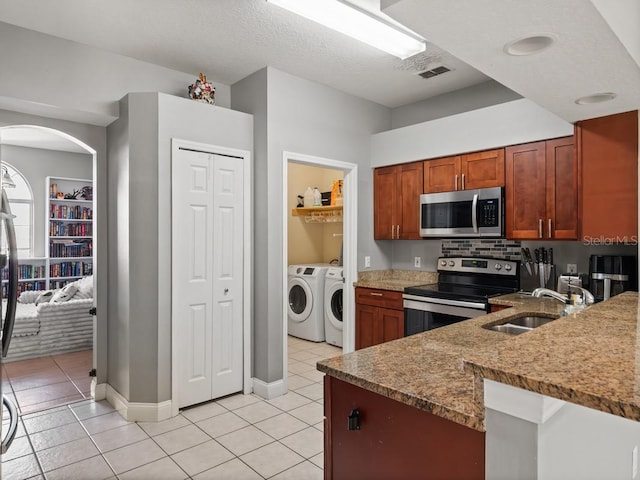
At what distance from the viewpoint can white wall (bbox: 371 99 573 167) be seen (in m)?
3.26

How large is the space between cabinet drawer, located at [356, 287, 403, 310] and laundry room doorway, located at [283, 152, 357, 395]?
0.13 meters

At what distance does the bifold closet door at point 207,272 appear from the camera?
3232 mm

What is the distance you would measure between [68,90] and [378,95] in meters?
2.72

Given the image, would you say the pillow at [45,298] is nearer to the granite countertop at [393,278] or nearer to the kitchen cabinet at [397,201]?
Answer: the granite countertop at [393,278]

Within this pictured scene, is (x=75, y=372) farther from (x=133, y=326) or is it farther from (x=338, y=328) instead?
(x=338, y=328)

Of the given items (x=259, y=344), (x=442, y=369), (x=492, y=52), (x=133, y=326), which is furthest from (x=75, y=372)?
(x=492, y=52)

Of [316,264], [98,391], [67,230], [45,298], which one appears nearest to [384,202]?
[316,264]

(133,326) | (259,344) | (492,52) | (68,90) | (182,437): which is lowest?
(182,437)

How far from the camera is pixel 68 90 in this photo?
10.1 ft

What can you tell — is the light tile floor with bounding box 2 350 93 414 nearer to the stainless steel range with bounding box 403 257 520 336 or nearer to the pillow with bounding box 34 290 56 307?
the pillow with bounding box 34 290 56 307

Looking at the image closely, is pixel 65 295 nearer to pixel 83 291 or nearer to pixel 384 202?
pixel 83 291

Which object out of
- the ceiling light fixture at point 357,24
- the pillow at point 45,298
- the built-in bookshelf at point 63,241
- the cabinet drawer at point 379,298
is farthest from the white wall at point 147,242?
the built-in bookshelf at point 63,241

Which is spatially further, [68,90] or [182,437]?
[68,90]

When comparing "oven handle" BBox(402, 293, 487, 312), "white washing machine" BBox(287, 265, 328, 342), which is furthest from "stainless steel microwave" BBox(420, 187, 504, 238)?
"white washing machine" BBox(287, 265, 328, 342)
